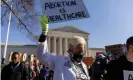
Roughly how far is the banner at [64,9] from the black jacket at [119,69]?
5.75ft

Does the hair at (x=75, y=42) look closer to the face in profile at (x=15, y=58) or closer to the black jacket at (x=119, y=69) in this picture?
the black jacket at (x=119, y=69)

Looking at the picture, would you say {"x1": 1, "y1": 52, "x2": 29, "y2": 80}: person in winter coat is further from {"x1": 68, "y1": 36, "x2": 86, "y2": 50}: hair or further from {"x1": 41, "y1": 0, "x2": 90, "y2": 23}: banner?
{"x1": 68, "y1": 36, "x2": 86, "y2": 50}: hair

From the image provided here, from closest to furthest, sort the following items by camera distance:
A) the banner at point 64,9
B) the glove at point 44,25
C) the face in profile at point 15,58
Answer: the glove at point 44,25
the banner at point 64,9
the face in profile at point 15,58

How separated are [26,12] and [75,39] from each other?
9.91 metres

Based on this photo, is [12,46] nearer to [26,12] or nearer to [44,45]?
[26,12]

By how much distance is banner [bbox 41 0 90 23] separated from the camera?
4.73 metres

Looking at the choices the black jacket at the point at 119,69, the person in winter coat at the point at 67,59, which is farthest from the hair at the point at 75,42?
the black jacket at the point at 119,69

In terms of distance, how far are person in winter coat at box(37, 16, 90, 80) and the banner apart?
1132 millimetres

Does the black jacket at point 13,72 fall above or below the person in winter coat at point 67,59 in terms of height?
below

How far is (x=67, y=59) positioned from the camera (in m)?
3.55

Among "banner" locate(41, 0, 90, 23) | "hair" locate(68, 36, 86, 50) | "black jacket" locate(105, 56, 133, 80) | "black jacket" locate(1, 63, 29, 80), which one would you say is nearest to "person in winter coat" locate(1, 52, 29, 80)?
"black jacket" locate(1, 63, 29, 80)

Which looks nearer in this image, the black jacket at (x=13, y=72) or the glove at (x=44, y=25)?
the glove at (x=44, y=25)

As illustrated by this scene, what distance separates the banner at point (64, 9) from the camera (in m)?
4.73

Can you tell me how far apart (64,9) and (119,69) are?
6.69ft
